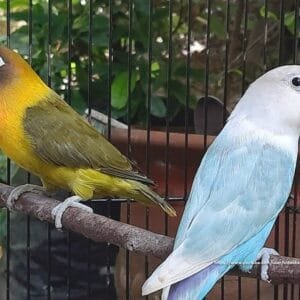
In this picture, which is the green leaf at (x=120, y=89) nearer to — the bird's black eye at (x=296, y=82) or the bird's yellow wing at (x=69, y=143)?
the bird's yellow wing at (x=69, y=143)

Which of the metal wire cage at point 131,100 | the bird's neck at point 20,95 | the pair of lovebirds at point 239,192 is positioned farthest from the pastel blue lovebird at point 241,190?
the metal wire cage at point 131,100

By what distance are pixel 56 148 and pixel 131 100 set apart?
78 cm

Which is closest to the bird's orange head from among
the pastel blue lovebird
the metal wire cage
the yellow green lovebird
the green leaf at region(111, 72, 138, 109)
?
the yellow green lovebird

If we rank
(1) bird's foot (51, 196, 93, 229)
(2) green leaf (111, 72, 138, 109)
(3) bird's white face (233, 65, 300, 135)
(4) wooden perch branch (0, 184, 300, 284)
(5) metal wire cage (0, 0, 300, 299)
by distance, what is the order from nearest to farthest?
(4) wooden perch branch (0, 184, 300, 284) < (3) bird's white face (233, 65, 300, 135) < (1) bird's foot (51, 196, 93, 229) < (5) metal wire cage (0, 0, 300, 299) < (2) green leaf (111, 72, 138, 109)

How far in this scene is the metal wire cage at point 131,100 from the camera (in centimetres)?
207

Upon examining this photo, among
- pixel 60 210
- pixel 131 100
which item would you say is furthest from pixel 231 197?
pixel 131 100

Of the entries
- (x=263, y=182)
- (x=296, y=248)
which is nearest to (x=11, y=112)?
(x=263, y=182)

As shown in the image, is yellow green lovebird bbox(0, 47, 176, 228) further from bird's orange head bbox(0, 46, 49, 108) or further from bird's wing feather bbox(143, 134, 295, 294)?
bird's wing feather bbox(143, 134, 295, 294)

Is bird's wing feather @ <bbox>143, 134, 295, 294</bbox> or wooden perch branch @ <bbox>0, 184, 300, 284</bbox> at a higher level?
bird's wing feather @ <bbox>143, 134, 295, 294</bbox>

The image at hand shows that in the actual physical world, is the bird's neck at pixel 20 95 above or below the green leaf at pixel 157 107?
above

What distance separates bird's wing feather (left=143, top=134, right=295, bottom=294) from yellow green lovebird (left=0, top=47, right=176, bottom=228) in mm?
384

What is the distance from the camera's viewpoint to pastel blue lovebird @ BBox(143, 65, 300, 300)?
1.19 meters

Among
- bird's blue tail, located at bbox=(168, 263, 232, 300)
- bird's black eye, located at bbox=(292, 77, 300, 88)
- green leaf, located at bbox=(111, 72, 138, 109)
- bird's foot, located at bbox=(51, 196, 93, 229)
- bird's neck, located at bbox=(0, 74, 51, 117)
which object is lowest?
bird's blue tail, located at bbox=(168, 263, 232, 300)

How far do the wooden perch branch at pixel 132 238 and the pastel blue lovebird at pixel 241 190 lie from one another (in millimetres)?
22
